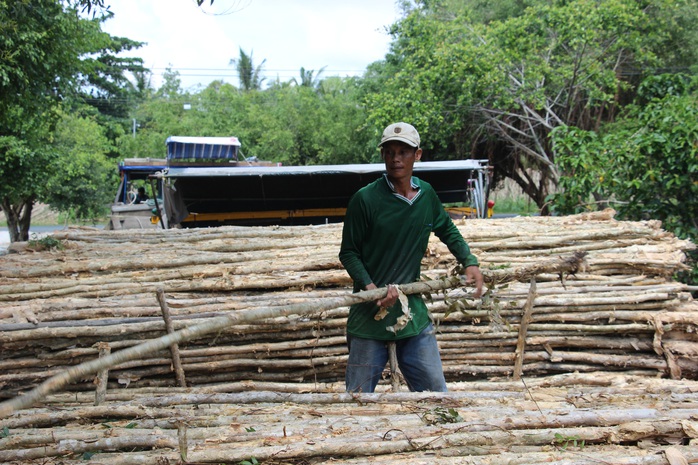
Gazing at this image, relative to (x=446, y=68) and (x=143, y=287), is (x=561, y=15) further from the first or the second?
(x=143, y=287)

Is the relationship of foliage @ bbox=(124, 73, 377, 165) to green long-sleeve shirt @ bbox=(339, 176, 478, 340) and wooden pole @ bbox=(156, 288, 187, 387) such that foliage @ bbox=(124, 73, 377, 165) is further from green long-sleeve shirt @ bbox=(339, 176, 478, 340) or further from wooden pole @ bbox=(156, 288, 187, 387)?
green long-sleeve shirt @ bbox=(339, 176, 478, 340)

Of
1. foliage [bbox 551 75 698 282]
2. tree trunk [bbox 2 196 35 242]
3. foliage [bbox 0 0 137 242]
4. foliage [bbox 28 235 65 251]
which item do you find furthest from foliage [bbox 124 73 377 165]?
foliage [bbox 28 235 65 251]

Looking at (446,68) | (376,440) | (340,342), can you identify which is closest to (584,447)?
(376,440)

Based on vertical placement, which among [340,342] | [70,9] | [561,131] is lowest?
[340,342]

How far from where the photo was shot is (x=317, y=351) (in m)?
3.84

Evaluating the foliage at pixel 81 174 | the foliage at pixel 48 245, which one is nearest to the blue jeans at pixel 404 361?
the foliage at pixel 48 245

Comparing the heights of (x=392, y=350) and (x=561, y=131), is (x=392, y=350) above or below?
below

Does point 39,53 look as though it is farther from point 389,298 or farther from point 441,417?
point 441,417

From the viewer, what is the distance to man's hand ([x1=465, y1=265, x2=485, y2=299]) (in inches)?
110

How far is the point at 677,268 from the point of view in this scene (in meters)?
4.32

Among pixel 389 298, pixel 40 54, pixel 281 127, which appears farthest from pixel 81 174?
pixel 389 298

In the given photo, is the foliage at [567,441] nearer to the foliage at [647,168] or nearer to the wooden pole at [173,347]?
the wooden pole at [173,347]

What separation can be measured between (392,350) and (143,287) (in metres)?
2.00

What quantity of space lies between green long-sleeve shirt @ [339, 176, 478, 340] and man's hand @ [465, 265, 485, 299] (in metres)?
0.03
